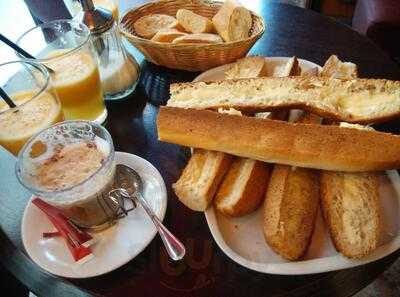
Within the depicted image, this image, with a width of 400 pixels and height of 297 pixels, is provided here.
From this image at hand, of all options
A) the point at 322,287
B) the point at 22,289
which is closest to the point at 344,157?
the point at 322,287

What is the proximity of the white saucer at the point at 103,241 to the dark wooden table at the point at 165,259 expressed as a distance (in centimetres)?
3

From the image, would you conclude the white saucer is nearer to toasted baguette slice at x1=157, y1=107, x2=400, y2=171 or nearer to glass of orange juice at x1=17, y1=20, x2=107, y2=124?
toasted baguette slice at x1=157, y1=107, x2=400, y2=171

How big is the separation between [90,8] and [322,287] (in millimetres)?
741

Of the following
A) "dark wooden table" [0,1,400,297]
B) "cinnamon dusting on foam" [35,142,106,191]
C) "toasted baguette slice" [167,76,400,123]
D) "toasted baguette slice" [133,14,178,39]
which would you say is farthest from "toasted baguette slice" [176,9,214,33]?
"cinnamon dusting on foam" [35,142,106,191]

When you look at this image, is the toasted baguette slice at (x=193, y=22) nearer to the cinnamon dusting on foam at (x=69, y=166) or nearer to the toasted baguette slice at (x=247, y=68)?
the toasted baguette slice at (x=247, y=68)

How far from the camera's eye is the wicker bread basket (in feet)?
2.87

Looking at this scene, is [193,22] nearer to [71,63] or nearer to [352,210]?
[71,63]

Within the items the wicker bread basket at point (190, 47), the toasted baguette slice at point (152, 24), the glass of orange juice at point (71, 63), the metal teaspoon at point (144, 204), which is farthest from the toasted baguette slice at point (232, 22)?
the metal teaspoon at point (144, 204)

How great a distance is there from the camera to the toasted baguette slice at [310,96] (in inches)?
28.5

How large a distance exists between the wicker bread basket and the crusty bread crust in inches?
13.8

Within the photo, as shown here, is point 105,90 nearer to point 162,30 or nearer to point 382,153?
point 162,30

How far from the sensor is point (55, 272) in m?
0.60

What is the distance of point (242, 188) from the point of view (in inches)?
25.2

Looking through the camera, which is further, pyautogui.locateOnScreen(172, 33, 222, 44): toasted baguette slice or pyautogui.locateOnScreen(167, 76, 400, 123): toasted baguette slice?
pyautogui.locateOnScreen(172, 33, 222, 44): toasted baguette slice
